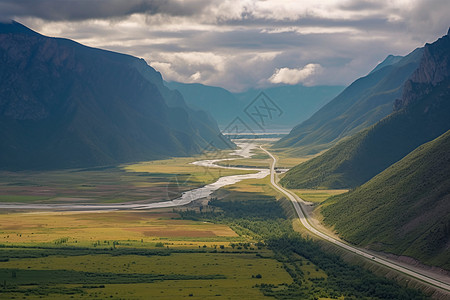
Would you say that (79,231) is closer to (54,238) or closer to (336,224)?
(54,238)

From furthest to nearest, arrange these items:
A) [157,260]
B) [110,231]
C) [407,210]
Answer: [110,231]
[407,210]
[157,260]

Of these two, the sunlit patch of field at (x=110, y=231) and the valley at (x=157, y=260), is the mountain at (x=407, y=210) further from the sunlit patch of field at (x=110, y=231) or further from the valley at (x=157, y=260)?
the sunlit patch of field at (x=110, y=231)

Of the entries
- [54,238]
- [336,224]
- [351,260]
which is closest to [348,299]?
[351,260]

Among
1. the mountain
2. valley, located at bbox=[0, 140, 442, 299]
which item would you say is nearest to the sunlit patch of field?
valley, located at bbox=[0, 140, 442, 299]

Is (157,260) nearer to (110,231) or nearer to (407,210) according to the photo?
(110,231)

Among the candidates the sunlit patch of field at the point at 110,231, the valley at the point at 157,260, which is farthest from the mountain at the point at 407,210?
the sunlit patch of field at the point at 110,231

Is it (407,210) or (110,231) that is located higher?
(407,210)

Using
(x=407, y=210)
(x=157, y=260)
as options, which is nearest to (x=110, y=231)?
(x=157, y=260)

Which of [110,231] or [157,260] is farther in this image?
[110,231]
